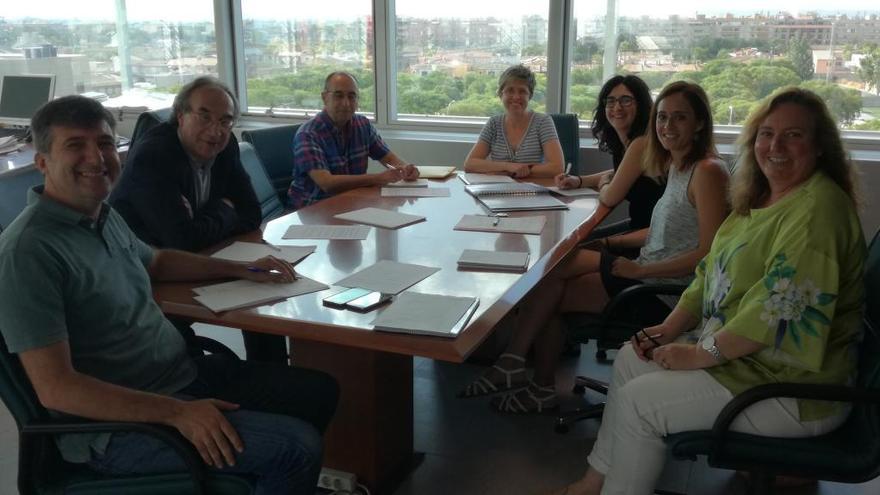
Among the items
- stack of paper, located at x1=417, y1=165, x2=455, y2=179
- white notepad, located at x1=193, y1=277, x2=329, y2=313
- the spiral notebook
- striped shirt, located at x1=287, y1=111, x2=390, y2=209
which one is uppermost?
striped shirt, located at x1=287, y1=111, x2=390, y2=209

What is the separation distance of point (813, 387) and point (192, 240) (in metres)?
1.66

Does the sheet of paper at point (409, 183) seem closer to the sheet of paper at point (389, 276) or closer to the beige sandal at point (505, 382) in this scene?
the beige sandal at point (505, 382)

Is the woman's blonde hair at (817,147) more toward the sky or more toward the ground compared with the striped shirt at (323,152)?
more toward the sky

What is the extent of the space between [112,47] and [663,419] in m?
5.19

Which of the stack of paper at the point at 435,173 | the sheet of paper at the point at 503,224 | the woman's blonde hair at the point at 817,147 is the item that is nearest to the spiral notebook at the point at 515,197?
the sheet of paper at the point at 503,224

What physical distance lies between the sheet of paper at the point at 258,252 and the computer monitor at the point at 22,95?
3159 mm

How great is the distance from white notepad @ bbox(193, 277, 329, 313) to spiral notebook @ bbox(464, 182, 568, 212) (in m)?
1.11

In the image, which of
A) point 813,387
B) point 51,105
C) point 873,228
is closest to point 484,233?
point 813,387

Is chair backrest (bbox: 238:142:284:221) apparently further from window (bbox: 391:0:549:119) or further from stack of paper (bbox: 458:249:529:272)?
window (bbox: 391:0:549:119)

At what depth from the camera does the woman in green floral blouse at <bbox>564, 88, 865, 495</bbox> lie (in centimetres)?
165

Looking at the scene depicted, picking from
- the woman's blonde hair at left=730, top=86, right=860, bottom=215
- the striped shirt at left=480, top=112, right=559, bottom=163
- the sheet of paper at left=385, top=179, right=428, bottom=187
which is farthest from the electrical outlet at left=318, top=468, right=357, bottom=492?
the striped shirt at left=480, top=112, right=559, bottom=163

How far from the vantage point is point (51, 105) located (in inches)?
61.8

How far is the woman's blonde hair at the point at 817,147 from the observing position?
1.80 metres

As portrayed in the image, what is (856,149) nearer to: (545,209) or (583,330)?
(545,209)
